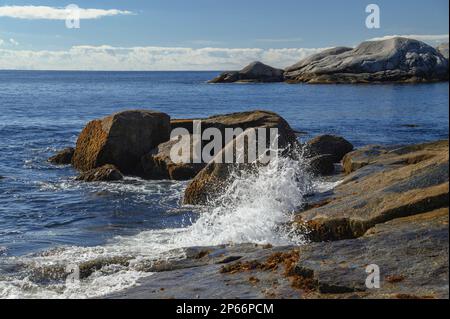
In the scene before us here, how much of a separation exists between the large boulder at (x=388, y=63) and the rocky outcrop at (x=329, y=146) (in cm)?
6195

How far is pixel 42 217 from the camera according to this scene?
1484cm

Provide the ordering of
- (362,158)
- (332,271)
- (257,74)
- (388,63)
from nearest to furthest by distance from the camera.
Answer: (332,271), (362,158), (388,63), (257,74)

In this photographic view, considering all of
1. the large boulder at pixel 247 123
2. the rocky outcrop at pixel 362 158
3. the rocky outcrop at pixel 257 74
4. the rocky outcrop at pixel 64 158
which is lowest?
the rocky outcrop at pixel 64 158

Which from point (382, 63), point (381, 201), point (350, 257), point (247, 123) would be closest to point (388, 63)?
point (382, 63)

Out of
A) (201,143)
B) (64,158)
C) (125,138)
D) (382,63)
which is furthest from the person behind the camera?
(382,63)

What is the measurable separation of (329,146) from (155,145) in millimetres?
6042

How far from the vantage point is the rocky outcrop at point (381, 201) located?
834 cm

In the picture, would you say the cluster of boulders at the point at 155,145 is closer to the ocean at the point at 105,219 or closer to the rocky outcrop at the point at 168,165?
the rocky outcrop at the point at 168,165

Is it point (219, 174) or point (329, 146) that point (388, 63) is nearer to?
point (329, 146)

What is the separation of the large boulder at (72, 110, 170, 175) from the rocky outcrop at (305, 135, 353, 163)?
18.0 ft

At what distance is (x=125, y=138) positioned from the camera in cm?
1977

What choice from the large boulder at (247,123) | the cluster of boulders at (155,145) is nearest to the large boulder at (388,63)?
the large boulder at (247,123)

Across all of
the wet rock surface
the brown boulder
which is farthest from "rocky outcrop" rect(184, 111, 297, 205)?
the wet rock surface
